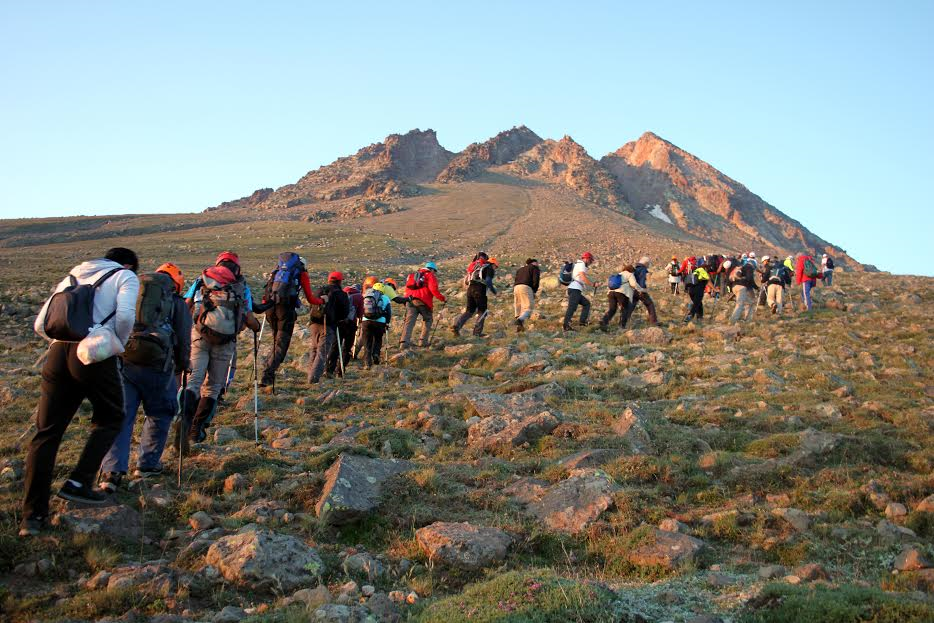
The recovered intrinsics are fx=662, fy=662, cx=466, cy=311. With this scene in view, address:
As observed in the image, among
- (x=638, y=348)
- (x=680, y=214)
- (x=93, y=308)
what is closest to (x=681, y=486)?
(x=93, y=308)

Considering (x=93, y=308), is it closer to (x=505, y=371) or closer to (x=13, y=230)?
(x=505, y=371)

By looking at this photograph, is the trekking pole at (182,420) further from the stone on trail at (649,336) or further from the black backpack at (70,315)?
the stone on trail at (649,336)

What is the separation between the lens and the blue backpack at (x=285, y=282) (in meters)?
11.1

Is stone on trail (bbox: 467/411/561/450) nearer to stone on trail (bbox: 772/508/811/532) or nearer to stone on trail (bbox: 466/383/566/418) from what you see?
stone on trail (bbox: 466/383/566/418)

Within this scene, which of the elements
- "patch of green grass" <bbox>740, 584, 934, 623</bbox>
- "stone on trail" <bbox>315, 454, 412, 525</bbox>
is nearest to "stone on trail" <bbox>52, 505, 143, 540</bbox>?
"stone on trail" <bbox>315, 454, 412, 525</bbox>

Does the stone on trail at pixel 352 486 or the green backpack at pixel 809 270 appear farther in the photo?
the green backpack at pixel 809 270

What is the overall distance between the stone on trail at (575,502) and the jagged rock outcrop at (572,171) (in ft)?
338

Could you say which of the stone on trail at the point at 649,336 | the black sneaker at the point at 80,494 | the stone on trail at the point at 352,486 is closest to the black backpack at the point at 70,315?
the black sneaker at the point at 80,494

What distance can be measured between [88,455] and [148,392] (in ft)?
3.54

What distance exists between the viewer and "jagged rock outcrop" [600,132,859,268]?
11069 centimetres

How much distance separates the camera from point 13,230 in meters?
59.9

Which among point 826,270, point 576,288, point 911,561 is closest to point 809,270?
point 576,288

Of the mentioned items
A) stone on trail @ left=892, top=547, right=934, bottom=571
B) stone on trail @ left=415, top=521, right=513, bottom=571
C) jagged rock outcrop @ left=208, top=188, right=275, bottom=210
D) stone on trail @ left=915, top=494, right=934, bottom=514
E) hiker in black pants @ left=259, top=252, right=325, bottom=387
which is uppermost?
jagged rock outcrop @ left=208, top=188, right=275, bottom=210

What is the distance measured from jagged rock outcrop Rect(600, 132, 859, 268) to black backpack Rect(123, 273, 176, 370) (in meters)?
104
